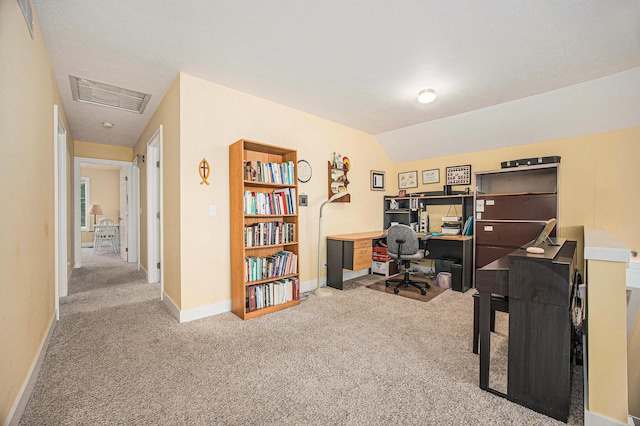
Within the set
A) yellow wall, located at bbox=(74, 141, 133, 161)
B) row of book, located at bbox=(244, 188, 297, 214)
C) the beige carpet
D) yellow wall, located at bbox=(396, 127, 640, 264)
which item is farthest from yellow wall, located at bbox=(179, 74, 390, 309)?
yellow wall, located at bbox=(74, 141, 133, 161)

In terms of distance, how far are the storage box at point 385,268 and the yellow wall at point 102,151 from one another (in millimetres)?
5420

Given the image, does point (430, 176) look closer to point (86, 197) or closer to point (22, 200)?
point (22, 200)

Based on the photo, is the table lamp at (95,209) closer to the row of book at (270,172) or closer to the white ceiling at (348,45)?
the white ceiling at (348,45)

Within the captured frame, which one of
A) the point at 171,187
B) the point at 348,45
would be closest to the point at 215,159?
the point at 171,187

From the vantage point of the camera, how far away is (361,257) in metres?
4.04

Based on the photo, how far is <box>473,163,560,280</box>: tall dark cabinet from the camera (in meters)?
3.74

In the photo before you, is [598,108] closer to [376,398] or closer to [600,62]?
[600,62]

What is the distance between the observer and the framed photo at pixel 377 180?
509 centimetres

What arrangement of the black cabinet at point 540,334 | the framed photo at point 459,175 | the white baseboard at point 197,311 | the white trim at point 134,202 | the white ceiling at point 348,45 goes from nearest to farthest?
the black cabinet at point 540,334, the white ceiling at point 348,45, the white baseboard at point 197,311, the framed photo at point 459,175, the white trim at point 134,202

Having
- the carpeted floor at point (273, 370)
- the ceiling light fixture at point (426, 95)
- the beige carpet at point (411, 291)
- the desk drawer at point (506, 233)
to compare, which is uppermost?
the ceiling light fixture at point (426, 95)

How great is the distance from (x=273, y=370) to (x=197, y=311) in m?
1.34

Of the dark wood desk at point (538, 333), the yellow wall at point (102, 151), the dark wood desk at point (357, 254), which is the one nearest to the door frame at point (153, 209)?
the yellow wall at point (102, 151)

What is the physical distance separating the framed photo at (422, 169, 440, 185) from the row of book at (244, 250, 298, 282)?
3.06 meters

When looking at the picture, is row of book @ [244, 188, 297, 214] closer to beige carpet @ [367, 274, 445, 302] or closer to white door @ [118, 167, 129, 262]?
beige carpet @ [367, 274, 445, 302]
